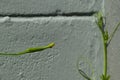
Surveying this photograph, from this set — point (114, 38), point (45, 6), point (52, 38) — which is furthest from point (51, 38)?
point (114, 38)

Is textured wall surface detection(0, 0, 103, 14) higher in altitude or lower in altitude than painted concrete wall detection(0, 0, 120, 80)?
higher

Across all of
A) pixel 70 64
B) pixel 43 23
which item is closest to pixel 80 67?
pixel 70 64

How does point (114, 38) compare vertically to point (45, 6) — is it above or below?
below

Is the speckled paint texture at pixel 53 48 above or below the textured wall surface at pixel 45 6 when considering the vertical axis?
below

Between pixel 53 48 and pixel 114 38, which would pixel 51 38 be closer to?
pixel 53 48

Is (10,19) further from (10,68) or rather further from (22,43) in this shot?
(10,68)

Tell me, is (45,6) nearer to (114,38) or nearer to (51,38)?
(51,38)
